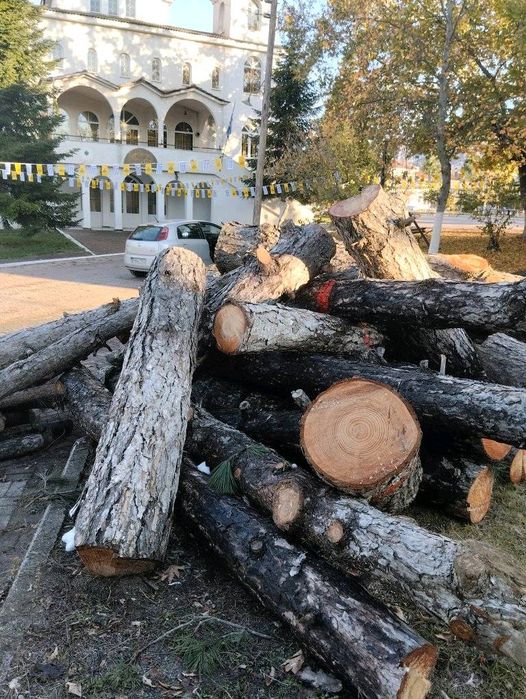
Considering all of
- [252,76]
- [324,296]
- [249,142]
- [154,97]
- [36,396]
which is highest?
[252,76]

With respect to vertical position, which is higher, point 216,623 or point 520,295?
point 520,295

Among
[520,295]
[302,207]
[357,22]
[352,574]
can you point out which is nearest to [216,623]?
[352,574]

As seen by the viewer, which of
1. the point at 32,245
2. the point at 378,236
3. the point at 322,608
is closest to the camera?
the point at 322,608

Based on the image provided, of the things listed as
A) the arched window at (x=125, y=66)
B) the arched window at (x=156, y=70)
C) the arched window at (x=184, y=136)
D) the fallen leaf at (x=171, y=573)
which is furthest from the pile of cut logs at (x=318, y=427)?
the arched window at (x=184, y=136)

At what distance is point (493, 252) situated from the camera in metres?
18.9

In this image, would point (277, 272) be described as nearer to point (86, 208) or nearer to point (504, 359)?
point (504, 359)

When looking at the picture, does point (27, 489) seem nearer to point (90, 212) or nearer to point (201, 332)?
point (201, 332)

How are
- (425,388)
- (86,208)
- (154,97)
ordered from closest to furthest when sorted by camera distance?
(425,388) → (86,208) → (154,97)

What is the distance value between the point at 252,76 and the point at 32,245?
2004 cm

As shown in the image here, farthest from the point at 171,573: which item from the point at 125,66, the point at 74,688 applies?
the point at 125,66

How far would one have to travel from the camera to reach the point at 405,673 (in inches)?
93.8

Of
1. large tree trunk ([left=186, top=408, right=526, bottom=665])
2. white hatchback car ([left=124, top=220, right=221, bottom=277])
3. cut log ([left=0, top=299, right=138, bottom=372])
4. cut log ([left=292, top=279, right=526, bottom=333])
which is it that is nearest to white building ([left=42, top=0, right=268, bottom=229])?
white hatchback car ([left=124, top=220, right=221, bottom=277])

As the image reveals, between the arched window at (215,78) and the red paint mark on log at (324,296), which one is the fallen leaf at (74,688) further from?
the arched window at (215,78)

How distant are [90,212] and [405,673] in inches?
1277
